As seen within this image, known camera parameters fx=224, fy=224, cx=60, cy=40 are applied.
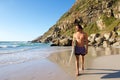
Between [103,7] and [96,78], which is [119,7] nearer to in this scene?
[103,7]

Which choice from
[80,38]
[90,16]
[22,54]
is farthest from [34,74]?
[90,16]

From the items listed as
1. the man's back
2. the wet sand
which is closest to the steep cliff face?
the wet sand

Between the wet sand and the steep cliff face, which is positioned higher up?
the steep cliff face

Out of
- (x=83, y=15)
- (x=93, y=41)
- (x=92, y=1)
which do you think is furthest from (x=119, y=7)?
(x=93, y=41)

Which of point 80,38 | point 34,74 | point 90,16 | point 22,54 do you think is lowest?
point 34,74

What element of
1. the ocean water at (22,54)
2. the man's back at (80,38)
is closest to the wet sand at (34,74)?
the man's back at (80,38)

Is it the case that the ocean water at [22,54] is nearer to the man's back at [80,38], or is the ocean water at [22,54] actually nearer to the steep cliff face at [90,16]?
the man's back at [80,38]

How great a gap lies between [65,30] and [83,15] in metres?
19.5

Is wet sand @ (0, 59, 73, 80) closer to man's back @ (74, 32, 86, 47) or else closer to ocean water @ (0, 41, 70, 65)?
man's back @ (74, 32, 86, 47)

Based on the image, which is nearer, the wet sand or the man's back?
the wet sand

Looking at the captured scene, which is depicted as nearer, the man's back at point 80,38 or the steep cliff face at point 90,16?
the man's back at point 80,38

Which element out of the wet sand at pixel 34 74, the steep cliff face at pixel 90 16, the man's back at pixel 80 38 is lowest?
the wet sand at pixel 34 74

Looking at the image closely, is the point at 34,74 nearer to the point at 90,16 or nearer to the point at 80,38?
the point at 80,38

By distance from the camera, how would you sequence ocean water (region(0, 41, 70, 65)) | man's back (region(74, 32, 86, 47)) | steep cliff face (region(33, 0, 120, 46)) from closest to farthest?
man's back (region(74, 32, 86, 47))
ocean water (region(0, 41, 70, 65))
steep cliff face (region(33, 0, 120, 46))
